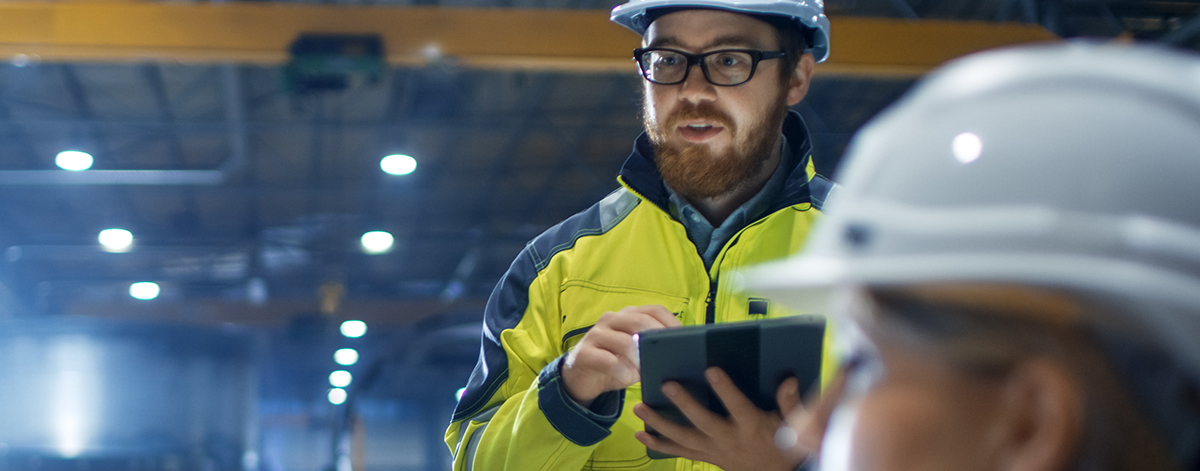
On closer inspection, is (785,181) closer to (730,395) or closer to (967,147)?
(730,395)

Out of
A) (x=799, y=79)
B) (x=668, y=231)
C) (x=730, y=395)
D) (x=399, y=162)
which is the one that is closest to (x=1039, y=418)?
(x=730, y=395)

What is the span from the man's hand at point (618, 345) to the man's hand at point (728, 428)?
0.28ft

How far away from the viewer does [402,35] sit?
8.03m

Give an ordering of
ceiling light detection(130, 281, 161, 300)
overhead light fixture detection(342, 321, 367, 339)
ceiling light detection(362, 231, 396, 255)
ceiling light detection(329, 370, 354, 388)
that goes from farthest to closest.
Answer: ceiling light detection(329, 370, 354, 388)
ceiling light detection(130, 281, 161, 300)
overhead light fixture detection(342, 321, 367, 339)
ceiling light detection(362, 231, 396, 255)

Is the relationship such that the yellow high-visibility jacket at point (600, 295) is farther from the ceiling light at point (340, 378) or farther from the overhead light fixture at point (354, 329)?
the ceiling light at point (340, 378)

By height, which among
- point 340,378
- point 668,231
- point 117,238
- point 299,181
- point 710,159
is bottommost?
point 340,378

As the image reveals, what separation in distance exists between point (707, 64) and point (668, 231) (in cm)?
→ 33

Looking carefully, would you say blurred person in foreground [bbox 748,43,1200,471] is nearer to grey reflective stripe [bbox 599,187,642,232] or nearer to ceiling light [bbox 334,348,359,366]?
grey reflective stripe [bbox 599,187,642,232]

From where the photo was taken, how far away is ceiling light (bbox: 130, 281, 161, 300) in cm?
1715

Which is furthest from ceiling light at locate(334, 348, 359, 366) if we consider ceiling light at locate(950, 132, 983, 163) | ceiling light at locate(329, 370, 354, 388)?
ceiling light at locate(950, 132, 983, 163)

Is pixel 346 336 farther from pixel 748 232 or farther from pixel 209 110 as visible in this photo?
pixel 748 232

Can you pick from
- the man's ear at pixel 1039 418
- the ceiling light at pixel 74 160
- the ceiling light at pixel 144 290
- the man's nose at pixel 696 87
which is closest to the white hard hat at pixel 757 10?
the man's nose at pixel 696 87

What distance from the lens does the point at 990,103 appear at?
2.09ft

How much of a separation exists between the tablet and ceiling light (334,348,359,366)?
15964 millimetres
